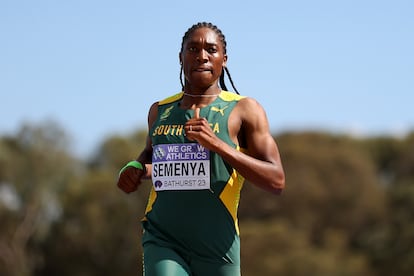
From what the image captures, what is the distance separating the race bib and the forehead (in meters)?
0.71

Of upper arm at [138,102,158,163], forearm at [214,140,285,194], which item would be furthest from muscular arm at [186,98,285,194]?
upper arm at [138,102,158,163]

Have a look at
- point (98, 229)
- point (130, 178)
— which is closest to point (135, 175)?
point (130, 178)

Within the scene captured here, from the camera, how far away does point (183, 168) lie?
634 cm

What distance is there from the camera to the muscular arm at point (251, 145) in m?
6.04

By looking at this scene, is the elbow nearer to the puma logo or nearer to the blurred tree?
the puma logo

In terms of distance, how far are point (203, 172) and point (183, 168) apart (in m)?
0.14

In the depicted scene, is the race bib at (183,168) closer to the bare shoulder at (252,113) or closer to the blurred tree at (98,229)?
the bare shoulder at (252,113)

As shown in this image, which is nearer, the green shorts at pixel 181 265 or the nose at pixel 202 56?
the green shorts at pixel 181 265

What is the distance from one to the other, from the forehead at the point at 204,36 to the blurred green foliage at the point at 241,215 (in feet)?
141

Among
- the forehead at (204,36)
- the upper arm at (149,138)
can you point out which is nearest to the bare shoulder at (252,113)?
the forehead at (204,36)

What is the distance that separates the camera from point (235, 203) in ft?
21.0

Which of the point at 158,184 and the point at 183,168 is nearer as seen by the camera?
the point at 183,168

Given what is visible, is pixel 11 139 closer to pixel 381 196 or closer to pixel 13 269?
pixel 13 269

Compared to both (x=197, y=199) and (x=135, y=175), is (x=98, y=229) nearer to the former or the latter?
(x=135, y=175)
